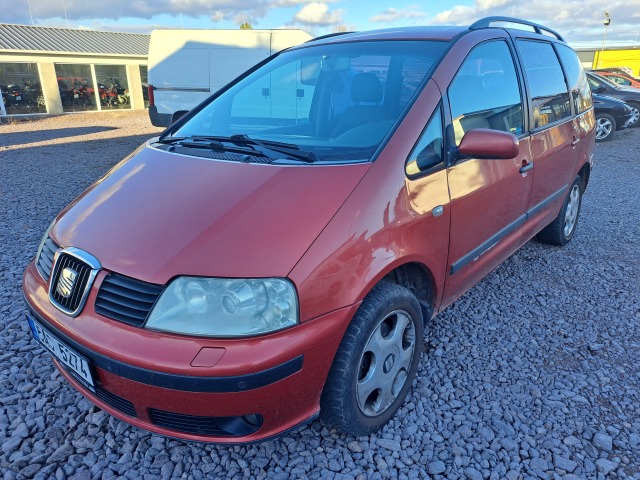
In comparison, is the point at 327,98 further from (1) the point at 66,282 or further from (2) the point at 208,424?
(2) the point at 208,424

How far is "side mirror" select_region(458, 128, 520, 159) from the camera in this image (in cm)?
207

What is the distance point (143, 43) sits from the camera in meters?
22.3

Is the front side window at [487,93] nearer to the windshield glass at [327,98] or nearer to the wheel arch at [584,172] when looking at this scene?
the windshield glass at [327,98]

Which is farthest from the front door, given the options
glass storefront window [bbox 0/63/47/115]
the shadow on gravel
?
glass storefront window [bbox 0/63/47/115]

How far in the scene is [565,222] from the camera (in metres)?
4.13

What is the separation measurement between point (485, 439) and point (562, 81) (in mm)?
2916

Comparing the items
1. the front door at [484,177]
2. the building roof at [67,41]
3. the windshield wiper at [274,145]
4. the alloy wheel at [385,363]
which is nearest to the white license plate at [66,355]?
the alloy wheel at [385,363]

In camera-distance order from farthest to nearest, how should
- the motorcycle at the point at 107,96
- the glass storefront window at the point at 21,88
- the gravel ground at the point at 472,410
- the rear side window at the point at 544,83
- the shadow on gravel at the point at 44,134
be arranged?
the motorcycle at the point at 107,96 < the glass storefront window at the point at 21,88 < the shadow on gravel at the point at 44,134 < the rear side window at the point at 544,83 < the gravel ground at the point at 472,410

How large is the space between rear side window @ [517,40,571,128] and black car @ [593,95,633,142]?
8.12 m

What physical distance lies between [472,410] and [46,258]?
7.01 feet

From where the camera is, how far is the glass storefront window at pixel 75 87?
1816cm

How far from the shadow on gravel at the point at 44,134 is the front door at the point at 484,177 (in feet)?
37.7

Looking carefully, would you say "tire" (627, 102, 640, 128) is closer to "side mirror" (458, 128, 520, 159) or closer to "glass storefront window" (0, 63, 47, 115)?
"side mirror" (458, 128, 520, 159)

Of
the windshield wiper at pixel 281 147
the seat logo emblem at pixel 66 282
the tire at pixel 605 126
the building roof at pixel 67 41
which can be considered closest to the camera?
the seat logo emblem at pixel 66 282
